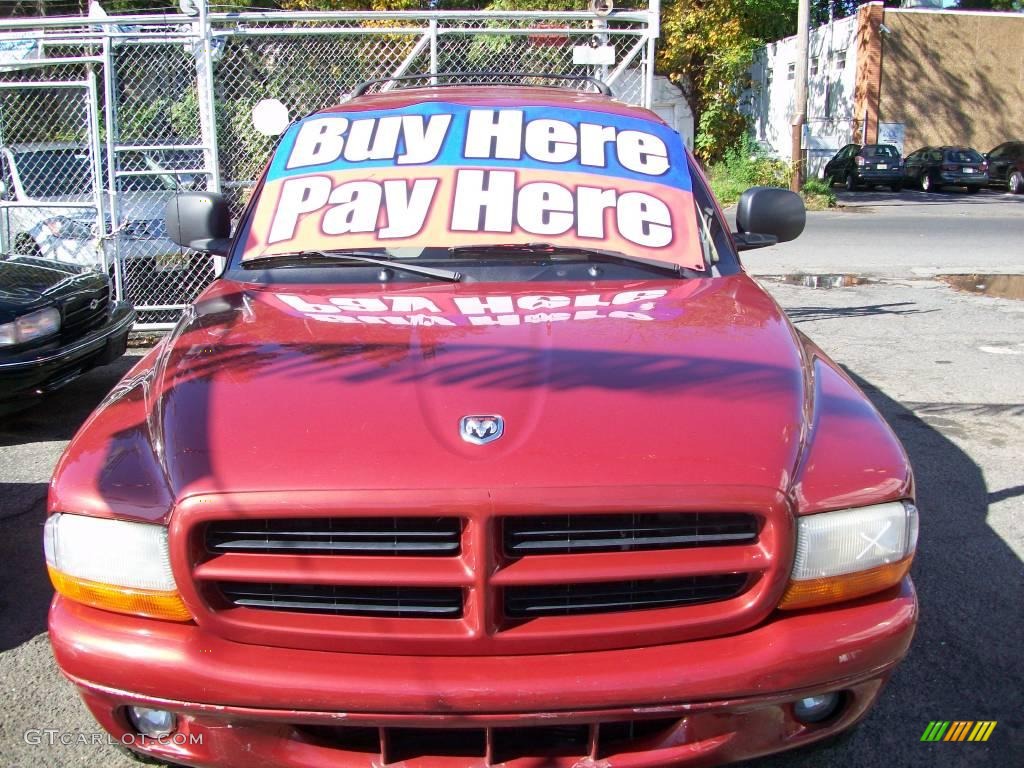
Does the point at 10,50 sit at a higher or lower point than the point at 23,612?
higher

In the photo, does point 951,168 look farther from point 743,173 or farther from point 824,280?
point 824,280

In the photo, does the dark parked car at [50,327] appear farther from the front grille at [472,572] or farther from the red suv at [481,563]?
the front grille at [472,572]

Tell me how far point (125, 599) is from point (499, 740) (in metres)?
0.89

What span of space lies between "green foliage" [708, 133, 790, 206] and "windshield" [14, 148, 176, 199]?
55.5ft

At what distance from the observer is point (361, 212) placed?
3.36 m

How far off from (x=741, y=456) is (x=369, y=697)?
945 mm

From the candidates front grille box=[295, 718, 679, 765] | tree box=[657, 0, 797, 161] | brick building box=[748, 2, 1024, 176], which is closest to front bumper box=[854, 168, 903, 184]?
brick building box=[748, 2, 1024, 176]

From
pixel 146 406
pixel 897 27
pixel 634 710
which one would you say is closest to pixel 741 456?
pixel 634 710

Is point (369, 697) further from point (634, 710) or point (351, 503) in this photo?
point (634, 710)

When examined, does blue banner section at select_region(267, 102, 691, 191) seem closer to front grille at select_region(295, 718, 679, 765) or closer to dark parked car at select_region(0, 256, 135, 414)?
front grille at select_region(295, 718, 679, 765)

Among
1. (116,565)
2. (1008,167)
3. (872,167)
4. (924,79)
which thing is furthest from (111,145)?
(924,79)

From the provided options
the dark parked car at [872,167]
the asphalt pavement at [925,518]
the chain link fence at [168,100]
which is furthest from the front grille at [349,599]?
the dark parked car at [872,167]

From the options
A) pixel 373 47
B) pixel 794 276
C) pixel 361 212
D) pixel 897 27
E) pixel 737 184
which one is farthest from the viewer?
pixel 897 27

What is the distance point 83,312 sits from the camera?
5688 millimetres
